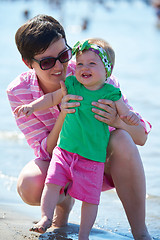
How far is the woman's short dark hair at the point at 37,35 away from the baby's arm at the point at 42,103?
0.98 feet

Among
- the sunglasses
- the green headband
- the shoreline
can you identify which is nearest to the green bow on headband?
the green headband

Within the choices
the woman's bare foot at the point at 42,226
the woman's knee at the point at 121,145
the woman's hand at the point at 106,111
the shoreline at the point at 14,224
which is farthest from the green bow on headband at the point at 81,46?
the shoreline at the point at 14,224

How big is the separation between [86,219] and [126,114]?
0.64 metres

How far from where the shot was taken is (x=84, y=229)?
8.66ft

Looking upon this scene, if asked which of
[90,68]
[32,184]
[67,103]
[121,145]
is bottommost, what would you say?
[32,184]

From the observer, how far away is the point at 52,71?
304cm

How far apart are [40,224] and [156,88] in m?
6.22

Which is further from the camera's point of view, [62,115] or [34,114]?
[34,114]

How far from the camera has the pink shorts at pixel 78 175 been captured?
2.71 m

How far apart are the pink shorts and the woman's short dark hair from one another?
2.33ft

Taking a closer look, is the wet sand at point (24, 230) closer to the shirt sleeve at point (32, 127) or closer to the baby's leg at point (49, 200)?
the baby's leg at point (49, 200)

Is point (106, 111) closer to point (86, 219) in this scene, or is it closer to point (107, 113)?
point (107, 113)

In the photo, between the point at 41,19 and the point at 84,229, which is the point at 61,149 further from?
the point at 41,19

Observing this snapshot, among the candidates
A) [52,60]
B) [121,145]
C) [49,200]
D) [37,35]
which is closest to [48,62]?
[52,60]
